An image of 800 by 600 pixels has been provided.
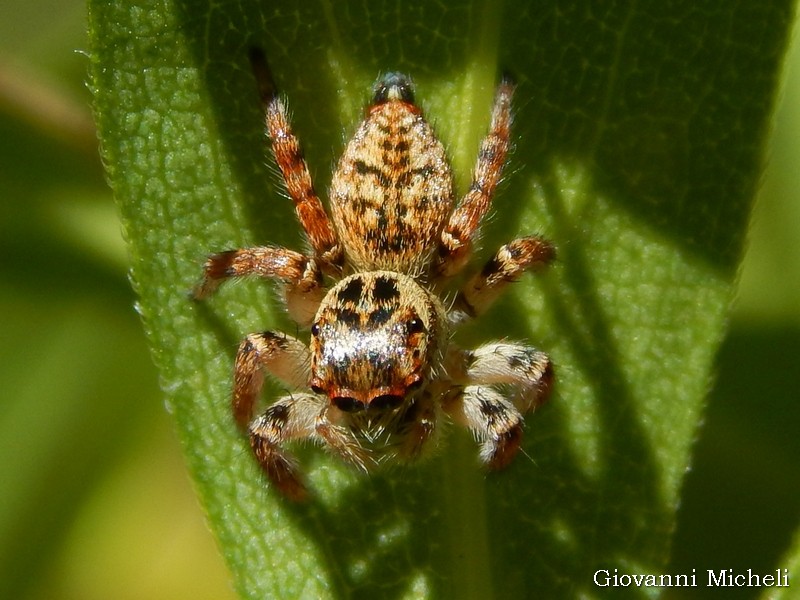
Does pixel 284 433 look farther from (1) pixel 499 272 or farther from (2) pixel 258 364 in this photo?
(1) pixel 499 272

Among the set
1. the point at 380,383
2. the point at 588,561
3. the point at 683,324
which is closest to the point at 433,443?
the point at 380,383

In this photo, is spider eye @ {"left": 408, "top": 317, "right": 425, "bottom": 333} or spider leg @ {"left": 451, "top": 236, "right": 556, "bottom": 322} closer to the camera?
spider leg @ {"left": 451, "top": 236, "right": 556, "bottom": 322}

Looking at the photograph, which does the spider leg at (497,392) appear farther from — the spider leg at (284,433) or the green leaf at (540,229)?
the spider leg at (284,433)

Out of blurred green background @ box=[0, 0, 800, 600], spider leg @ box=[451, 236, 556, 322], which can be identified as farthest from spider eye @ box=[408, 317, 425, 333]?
blurred green background @ box=[0, 0, 800, 600]

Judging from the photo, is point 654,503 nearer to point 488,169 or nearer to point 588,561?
point 588,561

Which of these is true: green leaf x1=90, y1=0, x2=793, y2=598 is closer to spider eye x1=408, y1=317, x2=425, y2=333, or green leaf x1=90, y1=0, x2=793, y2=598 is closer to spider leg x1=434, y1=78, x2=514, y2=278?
spider leg x1=434, y1=78, x2=514, y2=278

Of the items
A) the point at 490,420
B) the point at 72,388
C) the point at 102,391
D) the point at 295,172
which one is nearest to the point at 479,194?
the point at 295,172
